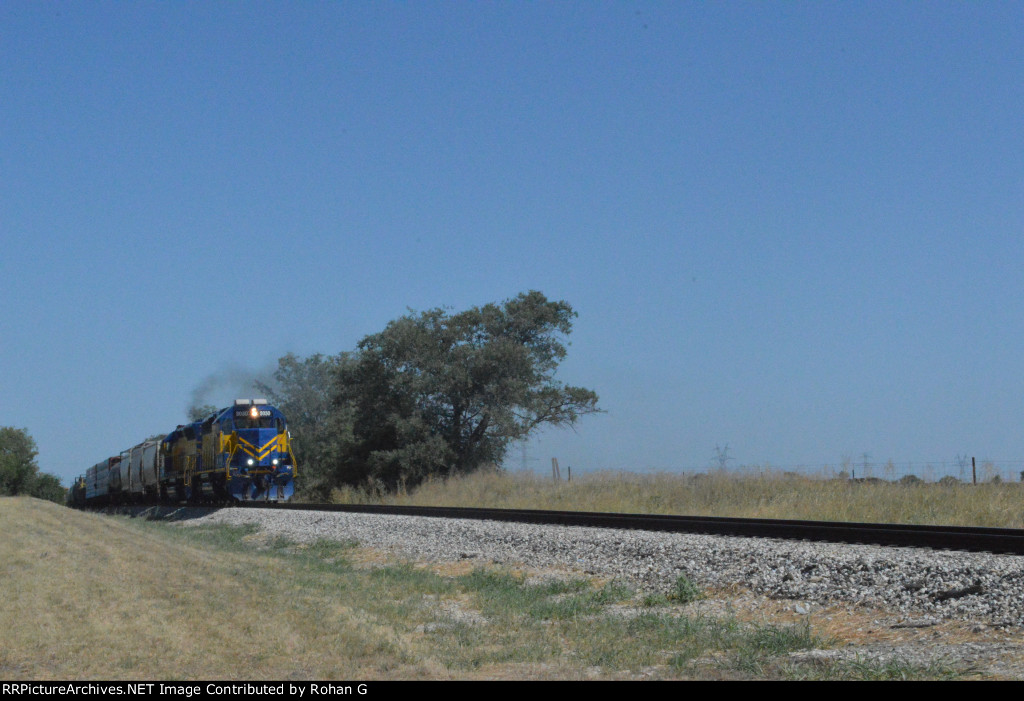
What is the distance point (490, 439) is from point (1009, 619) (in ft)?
105

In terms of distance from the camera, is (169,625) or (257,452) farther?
(257,452)

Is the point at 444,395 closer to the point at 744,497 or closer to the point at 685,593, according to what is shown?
the point at 744,497

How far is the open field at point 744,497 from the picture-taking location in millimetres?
15688

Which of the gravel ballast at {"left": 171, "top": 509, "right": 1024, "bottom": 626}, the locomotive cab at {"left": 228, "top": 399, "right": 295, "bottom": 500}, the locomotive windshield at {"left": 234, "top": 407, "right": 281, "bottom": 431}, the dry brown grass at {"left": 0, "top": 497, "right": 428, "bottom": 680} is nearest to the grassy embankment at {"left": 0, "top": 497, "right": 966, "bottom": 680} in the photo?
the dry brown grass at {"left": 0, "top": 497, "right": 428, "bottom": 680}

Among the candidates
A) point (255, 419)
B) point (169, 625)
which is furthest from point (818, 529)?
point (255, 419)

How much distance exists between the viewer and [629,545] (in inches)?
521

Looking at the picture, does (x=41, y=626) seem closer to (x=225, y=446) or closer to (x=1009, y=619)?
(x=1009, y=619)

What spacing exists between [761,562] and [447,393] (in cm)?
2883

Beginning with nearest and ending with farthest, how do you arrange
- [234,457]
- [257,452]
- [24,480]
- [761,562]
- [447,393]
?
[761,562] < [234,457] < [257,452] < [447,393] < [24,480]

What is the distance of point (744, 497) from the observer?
20.7 m

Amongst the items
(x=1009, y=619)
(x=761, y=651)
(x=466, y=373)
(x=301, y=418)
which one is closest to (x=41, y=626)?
(x=761, y=651)

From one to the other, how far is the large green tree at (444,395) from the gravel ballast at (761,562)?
1907cm

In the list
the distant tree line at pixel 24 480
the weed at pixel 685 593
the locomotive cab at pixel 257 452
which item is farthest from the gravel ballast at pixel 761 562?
the distant tree line at pixel 24 480

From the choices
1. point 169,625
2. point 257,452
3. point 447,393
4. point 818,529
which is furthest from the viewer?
point 447,393
